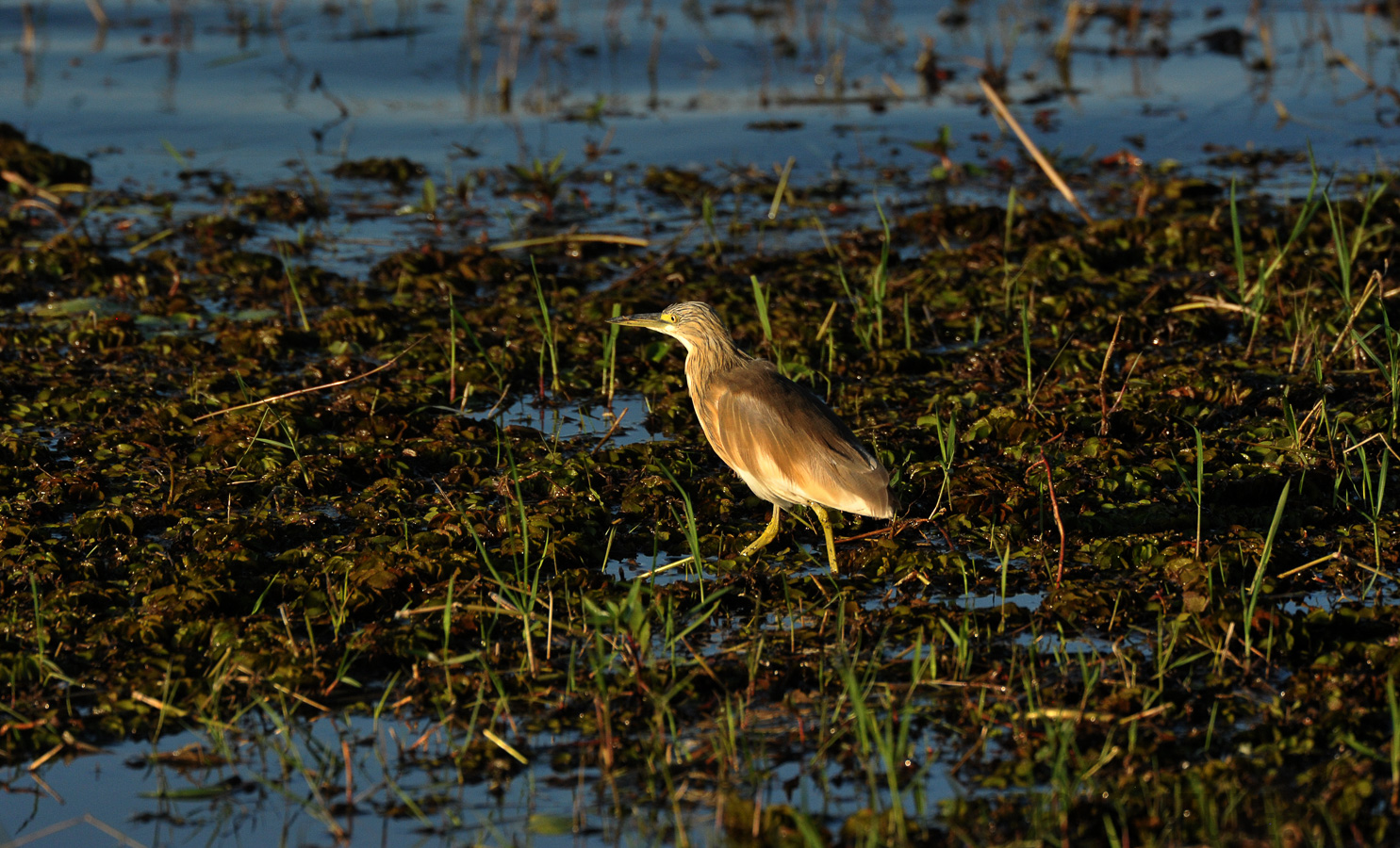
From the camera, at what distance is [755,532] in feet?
15.0

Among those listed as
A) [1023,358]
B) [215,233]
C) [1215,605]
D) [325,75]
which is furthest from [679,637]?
[325,75]

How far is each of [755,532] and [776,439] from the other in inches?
15.6

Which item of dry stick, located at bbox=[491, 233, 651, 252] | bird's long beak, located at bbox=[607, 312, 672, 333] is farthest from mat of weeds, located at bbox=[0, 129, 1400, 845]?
bird's long beak, located at bbox=[607, 312, 672, 333]

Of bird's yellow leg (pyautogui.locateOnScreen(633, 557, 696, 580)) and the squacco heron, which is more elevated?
the squacco heron

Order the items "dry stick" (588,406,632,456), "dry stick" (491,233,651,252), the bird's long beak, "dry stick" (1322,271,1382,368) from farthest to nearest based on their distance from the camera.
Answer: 1. "dry stick" (491,233,651,252)
2. "dry stick" (1322,271,1382,368)
3. "dry stick" (588,406,632,456)
4. the bird's long beak

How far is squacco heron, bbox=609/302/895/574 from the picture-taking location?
13.6ft

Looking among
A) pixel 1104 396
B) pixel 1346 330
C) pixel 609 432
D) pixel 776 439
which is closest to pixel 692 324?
pixel 609 432

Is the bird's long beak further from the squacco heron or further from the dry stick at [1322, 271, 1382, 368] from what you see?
the dry stick at [1322, 271, 1382, 368]

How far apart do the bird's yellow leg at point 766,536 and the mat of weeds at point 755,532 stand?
6 centimetres

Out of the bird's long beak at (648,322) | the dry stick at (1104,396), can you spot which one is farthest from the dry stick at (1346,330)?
the bird's long beak at (648,322)

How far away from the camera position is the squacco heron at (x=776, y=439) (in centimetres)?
415

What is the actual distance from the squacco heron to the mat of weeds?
0.74 ft

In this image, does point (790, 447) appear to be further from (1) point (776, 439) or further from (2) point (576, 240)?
(2) point (576, 240)

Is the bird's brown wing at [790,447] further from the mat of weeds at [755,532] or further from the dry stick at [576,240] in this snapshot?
the dry stick at [576,240]
